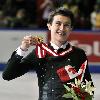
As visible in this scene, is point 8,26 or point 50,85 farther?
point 8,26

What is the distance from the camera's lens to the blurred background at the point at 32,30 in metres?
5.20

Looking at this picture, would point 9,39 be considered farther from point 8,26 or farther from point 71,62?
point 71,62

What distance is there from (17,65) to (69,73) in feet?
0.98

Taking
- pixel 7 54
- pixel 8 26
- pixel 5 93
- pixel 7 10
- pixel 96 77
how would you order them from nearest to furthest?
pixel 5 93
pixel 96 77
pixel 7 54
pixel 8 26
pixel 7 10

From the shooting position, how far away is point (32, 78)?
18.0ft

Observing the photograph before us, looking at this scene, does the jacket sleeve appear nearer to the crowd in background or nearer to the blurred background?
the blurred background

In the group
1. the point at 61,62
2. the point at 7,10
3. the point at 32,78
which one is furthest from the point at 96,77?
the point at 7,10

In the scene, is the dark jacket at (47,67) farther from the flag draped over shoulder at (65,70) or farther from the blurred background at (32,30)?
the blurred background at (32,30)

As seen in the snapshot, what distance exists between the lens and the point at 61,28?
2.86m

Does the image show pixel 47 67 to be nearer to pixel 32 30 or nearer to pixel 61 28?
pixel 61 28

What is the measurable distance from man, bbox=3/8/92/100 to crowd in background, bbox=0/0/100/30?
626 centimetres

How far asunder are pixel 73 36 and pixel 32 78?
139 inches

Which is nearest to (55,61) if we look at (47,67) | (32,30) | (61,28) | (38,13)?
(47,67)

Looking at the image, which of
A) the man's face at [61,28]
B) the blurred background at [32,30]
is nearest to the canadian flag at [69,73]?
the man's face at [61,28]
